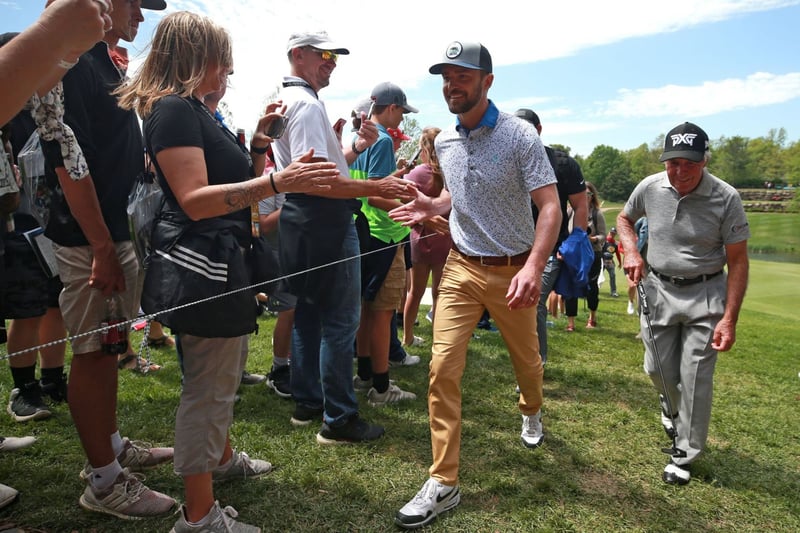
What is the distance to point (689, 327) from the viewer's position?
3412mm

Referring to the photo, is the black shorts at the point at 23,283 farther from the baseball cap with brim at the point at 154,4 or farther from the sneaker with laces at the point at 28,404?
the baseball cap with brim at the point at 154,4

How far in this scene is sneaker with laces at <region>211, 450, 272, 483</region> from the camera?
290 cm

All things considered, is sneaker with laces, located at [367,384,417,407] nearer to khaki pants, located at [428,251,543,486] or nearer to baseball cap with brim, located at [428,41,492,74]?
khaki pants, located at [428,251,543,486]

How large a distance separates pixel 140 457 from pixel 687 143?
3758mm

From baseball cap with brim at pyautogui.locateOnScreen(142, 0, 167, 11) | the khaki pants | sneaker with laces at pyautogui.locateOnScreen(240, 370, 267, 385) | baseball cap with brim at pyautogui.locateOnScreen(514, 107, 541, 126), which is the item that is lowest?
sneaker with laces at pyautogui.locateOnScreen(240, 370, 267, 385)

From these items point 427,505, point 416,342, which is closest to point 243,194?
point 427,505

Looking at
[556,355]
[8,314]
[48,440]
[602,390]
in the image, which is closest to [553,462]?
[602,390]

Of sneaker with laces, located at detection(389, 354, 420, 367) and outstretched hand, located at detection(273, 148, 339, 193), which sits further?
sneaker with laces, located at detection(389, 354, 420, 367)

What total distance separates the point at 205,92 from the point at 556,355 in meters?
4.78

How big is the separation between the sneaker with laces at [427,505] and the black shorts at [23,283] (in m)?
2.73

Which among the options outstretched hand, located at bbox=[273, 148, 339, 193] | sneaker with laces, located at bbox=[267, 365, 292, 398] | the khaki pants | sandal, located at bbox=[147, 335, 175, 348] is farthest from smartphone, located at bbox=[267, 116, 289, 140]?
sandal, located at bbox=[147, 335, 175, 348]

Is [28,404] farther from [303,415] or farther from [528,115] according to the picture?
[528,115]

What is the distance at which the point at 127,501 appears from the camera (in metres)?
2.55

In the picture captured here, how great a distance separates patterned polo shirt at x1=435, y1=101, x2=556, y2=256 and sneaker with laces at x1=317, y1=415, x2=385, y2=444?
1.35 metres
